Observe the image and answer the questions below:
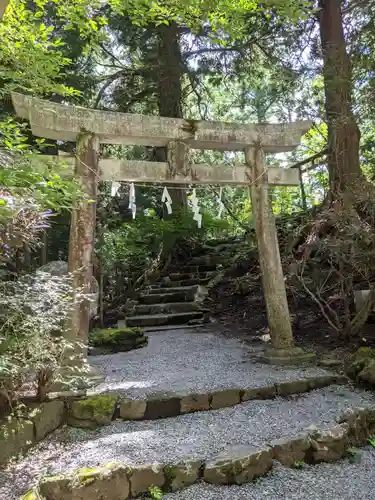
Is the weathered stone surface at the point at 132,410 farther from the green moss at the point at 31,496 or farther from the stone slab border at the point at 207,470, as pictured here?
the green moss at the point at 31,496

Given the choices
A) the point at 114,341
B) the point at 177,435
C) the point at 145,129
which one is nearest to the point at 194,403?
the point at 177,435

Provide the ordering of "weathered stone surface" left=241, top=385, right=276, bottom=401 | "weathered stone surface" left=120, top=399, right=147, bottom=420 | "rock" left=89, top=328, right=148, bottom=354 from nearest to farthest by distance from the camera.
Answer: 1. "weathered stone surface" left=120, top=399, right=147, bottom=420
2. "weathered stone surface" left=241, top=385, right=276, bottom=401
3. "rock" left=89, top=328, right=148, bottom=354

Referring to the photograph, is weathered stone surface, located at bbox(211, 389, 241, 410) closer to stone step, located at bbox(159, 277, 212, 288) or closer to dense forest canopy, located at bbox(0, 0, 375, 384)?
dense forest canopy, located at bbox(0, 0, 375, 384)

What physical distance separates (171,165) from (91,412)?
2959mm

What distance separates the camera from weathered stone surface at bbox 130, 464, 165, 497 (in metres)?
2.52

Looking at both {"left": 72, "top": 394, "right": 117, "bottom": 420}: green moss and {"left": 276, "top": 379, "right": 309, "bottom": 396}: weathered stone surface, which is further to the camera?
{"left": 276, "top": 379, "right": 309, "bottom": 396}: weathered stone surface

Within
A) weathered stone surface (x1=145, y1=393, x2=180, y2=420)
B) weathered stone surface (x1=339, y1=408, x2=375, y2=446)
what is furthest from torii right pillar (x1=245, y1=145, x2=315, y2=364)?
weathered stone surface (x1=145, y1=393, x2=180, y2=420)

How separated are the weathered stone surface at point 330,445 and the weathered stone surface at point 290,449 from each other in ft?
0.24

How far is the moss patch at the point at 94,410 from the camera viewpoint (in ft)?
10.9

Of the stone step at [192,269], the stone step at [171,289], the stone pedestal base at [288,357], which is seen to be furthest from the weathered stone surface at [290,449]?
the stone step at [192,269]

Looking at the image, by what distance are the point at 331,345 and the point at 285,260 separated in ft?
4.65

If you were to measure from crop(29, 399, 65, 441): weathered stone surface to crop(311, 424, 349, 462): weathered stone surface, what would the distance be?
2089mm

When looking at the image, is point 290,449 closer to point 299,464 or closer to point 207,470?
point 299,464

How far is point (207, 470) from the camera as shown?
264 cm
